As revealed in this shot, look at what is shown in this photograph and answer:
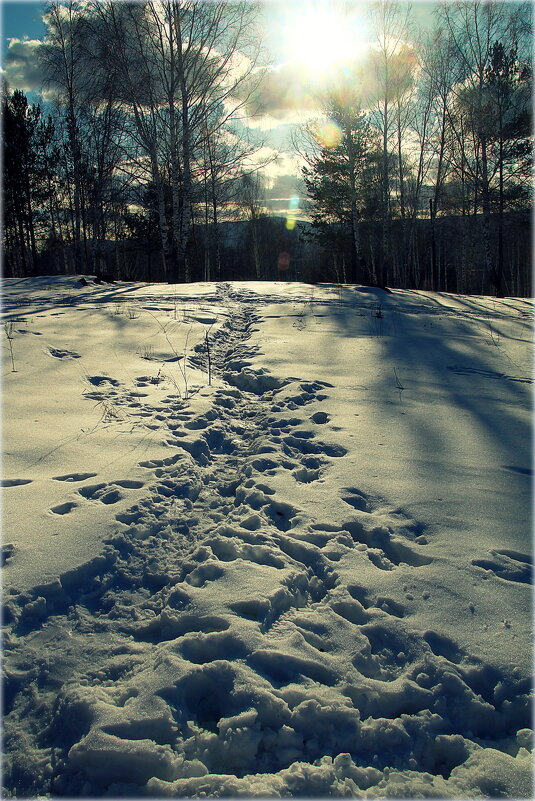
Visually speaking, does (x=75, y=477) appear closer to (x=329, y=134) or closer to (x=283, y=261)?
(x=329, y=134)

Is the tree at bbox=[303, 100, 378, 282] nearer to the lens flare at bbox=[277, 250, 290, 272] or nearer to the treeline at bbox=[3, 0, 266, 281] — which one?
the treeline at bbox=[3, 0, 266, 281]

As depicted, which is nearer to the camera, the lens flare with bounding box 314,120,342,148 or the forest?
the forest

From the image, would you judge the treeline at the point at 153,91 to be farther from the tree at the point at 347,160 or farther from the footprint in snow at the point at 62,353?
the footprint in snow at the point at 62,353

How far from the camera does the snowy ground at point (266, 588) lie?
1.24m

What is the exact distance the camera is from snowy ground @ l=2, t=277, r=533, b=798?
4.08 ft

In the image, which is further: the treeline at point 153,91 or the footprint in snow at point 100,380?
the treeline at point 153,91

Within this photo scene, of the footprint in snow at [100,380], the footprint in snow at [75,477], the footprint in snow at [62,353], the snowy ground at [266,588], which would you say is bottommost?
the snowy ground at [266,588]

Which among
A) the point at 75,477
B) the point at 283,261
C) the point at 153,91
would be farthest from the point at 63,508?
the point at 283,261

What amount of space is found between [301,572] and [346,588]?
0.21 metres

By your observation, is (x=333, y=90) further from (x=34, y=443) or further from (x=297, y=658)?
(x=297, y=658)

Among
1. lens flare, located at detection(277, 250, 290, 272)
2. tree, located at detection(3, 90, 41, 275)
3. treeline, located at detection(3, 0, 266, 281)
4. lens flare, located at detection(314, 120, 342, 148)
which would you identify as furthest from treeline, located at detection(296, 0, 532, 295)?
lens flare, located at detection(277, 250, 290, 272)

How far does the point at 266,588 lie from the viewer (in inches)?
70.6

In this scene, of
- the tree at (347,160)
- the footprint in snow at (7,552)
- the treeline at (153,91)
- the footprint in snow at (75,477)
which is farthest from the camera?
the tree at (347,160)

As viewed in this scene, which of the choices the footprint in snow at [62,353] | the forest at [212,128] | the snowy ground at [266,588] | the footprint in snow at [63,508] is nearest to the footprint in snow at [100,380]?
the snowy ground at [266,588]
